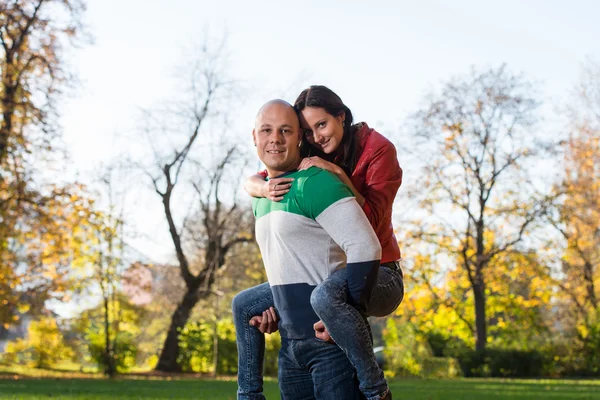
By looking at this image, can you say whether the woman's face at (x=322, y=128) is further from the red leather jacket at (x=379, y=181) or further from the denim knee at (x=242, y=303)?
the denim knee at (x=242, y=303)

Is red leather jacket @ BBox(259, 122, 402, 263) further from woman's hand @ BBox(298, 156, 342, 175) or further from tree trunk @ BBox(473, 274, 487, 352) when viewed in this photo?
tree trunk @ BBox(473, 274, 487, 352)

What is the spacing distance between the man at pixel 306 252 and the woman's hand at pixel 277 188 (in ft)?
0.08

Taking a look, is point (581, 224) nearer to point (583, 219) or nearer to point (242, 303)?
point (583, 219)

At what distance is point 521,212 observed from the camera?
28.5 metres

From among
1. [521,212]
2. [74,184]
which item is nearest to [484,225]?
[521,212]

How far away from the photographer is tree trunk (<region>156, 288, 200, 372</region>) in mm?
27986

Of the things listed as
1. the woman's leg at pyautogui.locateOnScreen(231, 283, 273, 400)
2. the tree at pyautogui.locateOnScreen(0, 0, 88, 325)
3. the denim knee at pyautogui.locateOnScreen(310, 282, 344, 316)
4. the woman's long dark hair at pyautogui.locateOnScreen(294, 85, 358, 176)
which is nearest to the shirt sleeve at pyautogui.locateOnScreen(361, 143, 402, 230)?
the woman's long dark hair at pyautogui.locateOnScreen(294, 85, 358, 176)

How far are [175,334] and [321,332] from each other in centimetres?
2626

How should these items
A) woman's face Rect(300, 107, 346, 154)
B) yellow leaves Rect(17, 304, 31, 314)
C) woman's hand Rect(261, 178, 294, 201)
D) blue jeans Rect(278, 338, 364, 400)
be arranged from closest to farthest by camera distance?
blue jeans Rect(278, 338, 364, 400)
woman's hand Rect(261, 178, 294, 201)
woman's face Rect(300, 107, 346, 154)
yellow leaves Rect(17, 304, 31, 314)

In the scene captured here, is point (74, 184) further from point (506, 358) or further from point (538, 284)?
point (538, 284)

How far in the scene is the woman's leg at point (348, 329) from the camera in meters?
2.88

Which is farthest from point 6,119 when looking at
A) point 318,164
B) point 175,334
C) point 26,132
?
point 318,164

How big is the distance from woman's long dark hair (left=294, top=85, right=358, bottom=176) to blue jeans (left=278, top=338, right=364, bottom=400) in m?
0.81

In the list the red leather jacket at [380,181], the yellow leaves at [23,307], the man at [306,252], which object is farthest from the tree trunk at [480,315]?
the man at [306,252]
